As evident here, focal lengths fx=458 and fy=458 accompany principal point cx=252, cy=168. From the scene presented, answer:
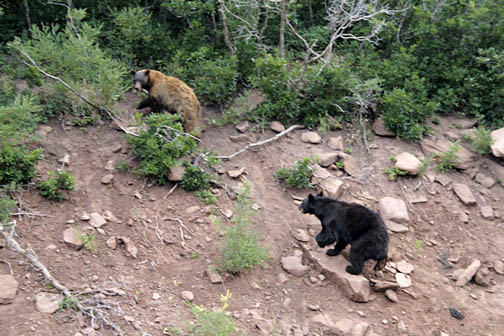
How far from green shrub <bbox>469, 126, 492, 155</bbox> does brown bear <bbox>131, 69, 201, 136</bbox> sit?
5266mm

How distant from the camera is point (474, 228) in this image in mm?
7668

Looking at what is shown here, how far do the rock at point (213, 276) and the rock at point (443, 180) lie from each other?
14.8 feet

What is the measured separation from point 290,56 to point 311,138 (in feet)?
7.76

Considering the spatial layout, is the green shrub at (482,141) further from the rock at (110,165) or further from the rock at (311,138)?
the rock at (110,165)

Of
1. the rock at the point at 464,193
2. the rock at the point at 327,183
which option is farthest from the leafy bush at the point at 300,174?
the rock at the point at 464,193

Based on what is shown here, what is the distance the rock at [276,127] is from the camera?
8891mm

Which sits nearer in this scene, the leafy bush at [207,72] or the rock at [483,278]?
the rock at [483,278]

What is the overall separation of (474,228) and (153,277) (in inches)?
208

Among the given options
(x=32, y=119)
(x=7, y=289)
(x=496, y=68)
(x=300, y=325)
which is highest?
(x=496, y=68)

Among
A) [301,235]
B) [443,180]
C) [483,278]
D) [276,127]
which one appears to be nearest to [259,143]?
[276,127]

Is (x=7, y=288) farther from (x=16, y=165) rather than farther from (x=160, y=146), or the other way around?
(x=160, y=146)

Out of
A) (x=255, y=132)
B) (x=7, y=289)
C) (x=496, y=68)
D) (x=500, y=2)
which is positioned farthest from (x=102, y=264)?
(x=500, y=2)

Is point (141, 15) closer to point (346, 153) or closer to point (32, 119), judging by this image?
point (32, 119)

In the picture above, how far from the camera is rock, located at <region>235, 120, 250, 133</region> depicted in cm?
893
